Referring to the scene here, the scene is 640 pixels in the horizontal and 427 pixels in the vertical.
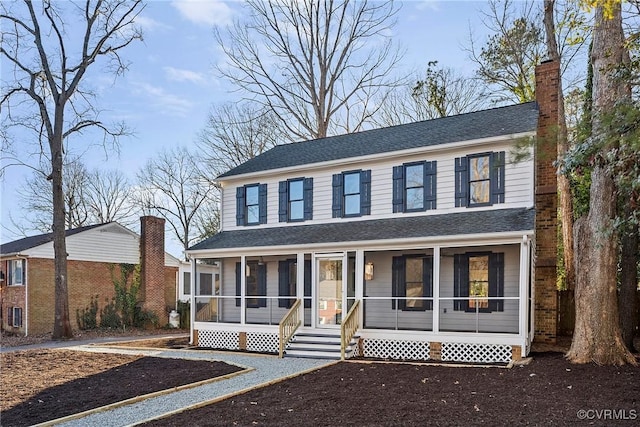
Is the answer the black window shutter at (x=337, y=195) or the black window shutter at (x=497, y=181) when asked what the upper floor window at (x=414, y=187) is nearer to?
the black window shutter at (x=497, y=181)

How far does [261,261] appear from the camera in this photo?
1562 cm

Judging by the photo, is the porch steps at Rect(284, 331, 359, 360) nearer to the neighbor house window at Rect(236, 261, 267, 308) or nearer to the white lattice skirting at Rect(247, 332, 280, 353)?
the white lattice skirting at Rect(247, 332, 280, 353)

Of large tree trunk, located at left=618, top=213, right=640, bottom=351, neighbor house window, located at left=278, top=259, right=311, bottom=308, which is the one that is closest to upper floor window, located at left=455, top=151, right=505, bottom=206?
large tree trunk, located at left=618, top=213, right=640, bottom=351

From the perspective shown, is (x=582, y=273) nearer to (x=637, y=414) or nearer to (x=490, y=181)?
(x=490, y=181)

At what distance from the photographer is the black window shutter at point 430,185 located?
13062 mm

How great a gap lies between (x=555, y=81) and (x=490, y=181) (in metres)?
3.45

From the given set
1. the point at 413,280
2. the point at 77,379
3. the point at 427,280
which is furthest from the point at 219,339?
the point at 427,280

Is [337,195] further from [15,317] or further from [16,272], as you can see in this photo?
[15,317]

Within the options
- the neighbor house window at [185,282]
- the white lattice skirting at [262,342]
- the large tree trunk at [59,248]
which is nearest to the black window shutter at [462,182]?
the white lattice skirting at [262,342]

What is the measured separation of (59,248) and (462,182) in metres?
14.7

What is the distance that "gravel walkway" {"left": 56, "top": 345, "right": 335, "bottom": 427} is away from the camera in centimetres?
680

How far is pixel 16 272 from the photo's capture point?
20969 millimetres

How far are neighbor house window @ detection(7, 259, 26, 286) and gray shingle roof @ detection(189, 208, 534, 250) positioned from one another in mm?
10141

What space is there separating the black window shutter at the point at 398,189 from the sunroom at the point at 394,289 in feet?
1.50
